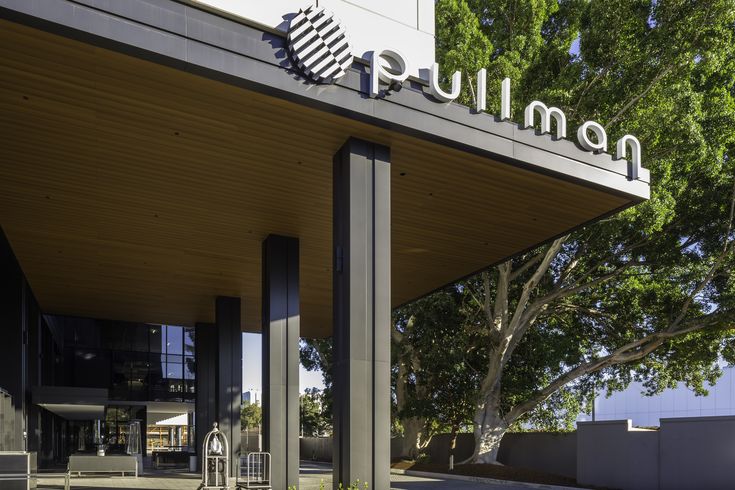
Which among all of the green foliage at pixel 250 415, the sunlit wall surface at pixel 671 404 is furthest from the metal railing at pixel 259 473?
the green foliage at pixel 250 415

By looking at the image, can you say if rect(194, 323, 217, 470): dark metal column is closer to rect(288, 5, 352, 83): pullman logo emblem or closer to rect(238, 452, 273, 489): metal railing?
rect(238, 452, 273, 489): metal railing

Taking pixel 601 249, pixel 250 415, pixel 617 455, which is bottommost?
pixel 250 415

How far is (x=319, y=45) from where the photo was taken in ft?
34.7

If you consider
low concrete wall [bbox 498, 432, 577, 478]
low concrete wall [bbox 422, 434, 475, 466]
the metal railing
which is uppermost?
the metal railing

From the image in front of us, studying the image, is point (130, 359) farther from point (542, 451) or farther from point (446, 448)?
point (542, 451)

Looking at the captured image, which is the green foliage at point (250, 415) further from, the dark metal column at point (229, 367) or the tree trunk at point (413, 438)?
the dark metal column at point (229, 367)

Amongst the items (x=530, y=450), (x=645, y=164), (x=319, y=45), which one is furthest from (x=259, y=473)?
(x=530, y=450)

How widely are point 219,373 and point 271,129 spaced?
1719 cm

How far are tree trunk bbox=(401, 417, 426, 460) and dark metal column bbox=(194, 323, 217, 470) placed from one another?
8.22 metres

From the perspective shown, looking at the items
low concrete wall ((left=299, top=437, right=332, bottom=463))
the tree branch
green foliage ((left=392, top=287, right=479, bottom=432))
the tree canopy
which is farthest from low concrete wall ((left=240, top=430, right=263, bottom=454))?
the tree branch

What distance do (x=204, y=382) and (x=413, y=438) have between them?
366 inches

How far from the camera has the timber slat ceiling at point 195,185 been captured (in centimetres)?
1082

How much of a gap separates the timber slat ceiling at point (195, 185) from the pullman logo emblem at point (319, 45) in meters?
0.74

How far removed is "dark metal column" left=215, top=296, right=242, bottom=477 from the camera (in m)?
26.9
